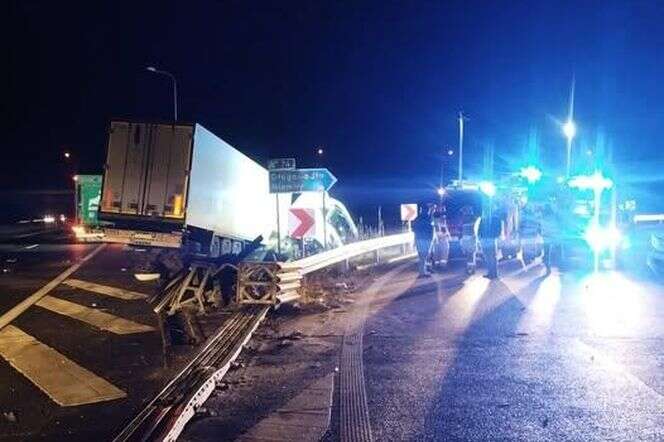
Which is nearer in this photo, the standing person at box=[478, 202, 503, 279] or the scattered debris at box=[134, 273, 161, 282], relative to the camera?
the standing person at box=[478, 202, 503, 279]

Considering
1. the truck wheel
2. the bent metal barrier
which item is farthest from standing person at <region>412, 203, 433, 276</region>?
the truck wheel

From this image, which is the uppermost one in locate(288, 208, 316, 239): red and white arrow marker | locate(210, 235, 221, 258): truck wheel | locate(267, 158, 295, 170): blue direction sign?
locate(267, 158, 295, 170): blue direction sign

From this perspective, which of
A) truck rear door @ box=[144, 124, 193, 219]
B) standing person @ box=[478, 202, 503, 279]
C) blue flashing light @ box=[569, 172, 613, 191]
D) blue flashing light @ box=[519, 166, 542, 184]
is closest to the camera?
standing person @ box=[478, 202, 503, 279]

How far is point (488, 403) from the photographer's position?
618cm

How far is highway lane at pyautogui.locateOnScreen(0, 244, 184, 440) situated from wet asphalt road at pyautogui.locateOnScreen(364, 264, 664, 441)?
8.02 feet

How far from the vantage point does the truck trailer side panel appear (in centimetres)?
1653

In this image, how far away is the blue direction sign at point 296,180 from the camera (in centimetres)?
1502

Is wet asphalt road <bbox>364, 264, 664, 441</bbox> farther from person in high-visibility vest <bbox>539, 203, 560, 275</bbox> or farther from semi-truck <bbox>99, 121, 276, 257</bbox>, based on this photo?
semi-truck <bbox>99, 121, 276, 257</bbox>

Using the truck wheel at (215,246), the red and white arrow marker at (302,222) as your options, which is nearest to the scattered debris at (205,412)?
the red and white arrow marker at (302,222)

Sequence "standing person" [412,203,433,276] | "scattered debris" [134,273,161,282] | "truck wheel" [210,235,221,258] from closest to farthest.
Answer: "scattered debris" [134,273,161,282], "standing person" [412,203,433,276], "truck wheel" [210,235,221,258]

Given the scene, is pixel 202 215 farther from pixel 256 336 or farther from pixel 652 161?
pixel 652 161

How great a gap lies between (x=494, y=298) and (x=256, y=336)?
15.9 ft

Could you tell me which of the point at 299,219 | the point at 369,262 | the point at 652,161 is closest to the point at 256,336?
the point at 299,219

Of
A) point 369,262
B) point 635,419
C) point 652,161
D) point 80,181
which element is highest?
point 652,161
